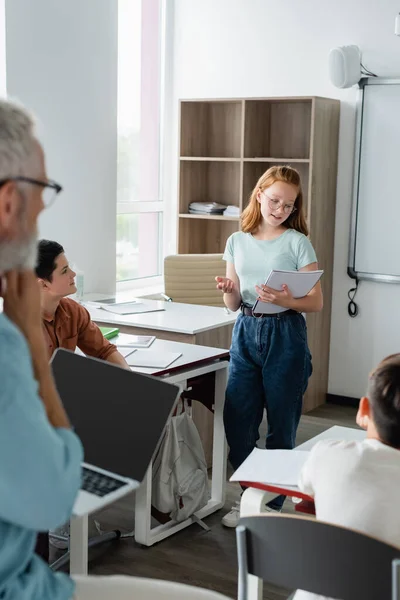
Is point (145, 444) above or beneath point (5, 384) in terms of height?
beneath

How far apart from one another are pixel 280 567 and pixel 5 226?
0.89 metres

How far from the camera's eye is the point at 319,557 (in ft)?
5.02

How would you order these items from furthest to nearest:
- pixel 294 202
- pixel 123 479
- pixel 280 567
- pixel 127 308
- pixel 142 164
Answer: pixel 142 164, pixel 127 308, pixel 294 202, pixel 280 567, pixel 123 479

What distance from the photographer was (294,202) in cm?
340

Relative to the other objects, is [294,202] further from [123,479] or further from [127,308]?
[123,479]

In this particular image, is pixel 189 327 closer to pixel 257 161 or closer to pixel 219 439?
pixel 219 439

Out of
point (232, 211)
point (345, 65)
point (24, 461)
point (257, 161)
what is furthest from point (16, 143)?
point (232, 211)

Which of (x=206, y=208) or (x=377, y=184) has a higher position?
(x=377, y=184)

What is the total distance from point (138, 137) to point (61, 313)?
125 inches

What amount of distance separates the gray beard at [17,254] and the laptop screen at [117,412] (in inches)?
15.5

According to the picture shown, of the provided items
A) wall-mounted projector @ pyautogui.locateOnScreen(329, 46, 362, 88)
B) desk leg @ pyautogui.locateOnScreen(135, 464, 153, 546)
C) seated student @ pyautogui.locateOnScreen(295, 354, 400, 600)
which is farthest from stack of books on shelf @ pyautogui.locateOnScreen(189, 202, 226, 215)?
seated student @ pyautogui.locateOnScreen(295, 354, 400, 600)

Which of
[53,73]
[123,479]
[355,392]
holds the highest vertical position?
[53,73]

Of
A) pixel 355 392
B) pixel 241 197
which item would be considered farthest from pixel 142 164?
pixel 355 392

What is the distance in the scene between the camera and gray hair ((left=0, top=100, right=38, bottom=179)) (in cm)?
108
